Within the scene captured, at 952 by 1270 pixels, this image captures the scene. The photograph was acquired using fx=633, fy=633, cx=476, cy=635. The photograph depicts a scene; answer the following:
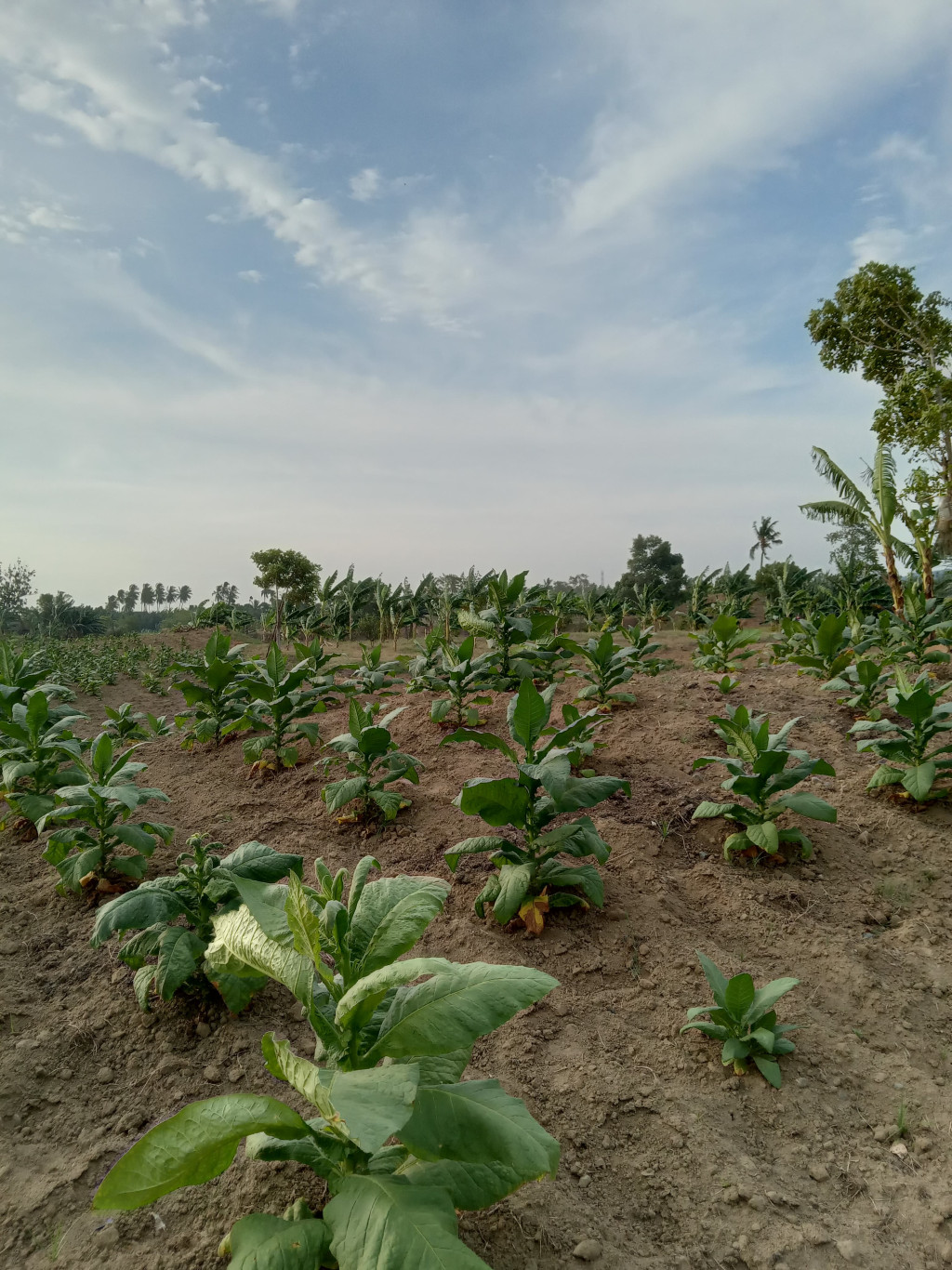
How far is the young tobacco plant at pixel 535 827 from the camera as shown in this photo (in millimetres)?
2918

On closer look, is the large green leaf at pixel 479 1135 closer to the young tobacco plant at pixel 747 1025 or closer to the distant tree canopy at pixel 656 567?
the young tobacco plant at pixel 747 1025

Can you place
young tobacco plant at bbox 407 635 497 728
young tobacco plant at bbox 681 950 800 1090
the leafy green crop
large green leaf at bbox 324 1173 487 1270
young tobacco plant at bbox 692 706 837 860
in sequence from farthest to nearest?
young tobacco plant at bbox 407 635 497 728 → the leafy green crop → young tobacco plant at bbox 692 706 837 860 → young tobacco plant at bbox 681 950 800 1090 → large green leaf at bbox 324 1173 487 1270

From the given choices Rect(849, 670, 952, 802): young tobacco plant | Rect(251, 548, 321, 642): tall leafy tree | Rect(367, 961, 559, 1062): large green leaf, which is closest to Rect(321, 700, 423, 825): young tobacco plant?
Rect(367, 961, 559, 1062): large green leaf

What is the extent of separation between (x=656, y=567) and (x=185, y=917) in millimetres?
54561

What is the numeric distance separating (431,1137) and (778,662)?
360 inches

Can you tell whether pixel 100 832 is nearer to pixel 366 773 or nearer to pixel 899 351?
pixel 366 773

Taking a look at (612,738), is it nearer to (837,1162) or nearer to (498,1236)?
(837,1162)

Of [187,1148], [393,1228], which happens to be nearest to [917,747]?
[393,1228]

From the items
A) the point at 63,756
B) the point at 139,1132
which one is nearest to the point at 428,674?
the point at 63,756

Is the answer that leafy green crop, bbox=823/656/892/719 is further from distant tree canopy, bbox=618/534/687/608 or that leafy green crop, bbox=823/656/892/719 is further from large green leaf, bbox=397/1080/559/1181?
distant tree canopy, bbox=618/534/687/608

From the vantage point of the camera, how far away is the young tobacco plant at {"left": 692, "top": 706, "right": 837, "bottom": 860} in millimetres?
3527

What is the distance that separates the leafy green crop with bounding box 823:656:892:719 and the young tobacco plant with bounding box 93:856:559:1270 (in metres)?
5.39

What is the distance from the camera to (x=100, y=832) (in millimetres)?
3344

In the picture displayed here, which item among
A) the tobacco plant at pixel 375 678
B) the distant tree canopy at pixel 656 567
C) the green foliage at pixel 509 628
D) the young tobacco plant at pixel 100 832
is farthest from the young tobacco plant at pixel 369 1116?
the distant tree canopy at pixel 656 567
